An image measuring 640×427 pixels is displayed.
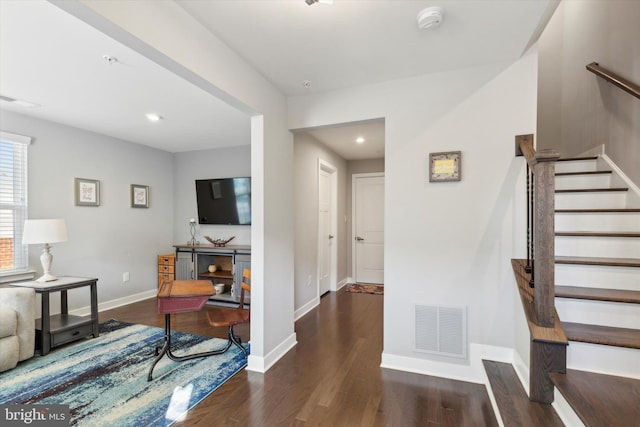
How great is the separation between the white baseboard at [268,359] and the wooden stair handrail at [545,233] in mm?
2075

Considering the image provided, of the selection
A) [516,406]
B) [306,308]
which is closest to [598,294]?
[516,406]

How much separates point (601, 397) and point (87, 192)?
5493mm

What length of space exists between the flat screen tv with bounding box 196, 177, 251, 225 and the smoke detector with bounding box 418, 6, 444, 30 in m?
3.49

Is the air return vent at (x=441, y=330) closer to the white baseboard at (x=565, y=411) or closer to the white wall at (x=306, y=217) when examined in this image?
the white baseboard at (x=565, y=411)

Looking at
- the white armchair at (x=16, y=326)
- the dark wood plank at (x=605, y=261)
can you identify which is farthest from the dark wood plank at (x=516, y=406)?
the white armchair at (x=16, y=326)

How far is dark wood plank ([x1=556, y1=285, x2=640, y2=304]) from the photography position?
164cm

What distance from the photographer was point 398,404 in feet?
6.64

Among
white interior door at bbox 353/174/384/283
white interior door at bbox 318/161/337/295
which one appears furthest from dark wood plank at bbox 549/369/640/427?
white interior door at bbox 353/174/384/283

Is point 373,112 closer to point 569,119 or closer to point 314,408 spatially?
point 314,408

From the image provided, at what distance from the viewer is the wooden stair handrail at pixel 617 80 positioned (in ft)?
7.17

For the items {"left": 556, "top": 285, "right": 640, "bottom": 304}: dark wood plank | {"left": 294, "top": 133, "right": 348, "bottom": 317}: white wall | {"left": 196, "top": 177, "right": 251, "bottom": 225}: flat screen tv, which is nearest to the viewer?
{"left": 556, "top": 285, "right": 640, "bottom": 304}: dark wood plank

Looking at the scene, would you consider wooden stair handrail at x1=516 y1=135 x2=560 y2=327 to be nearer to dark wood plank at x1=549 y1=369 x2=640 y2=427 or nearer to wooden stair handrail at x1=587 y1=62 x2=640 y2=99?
dark wood plank at x1=549 y1=369 x2=640 y2=427

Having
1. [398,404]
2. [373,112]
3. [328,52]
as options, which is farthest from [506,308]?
[328,52]

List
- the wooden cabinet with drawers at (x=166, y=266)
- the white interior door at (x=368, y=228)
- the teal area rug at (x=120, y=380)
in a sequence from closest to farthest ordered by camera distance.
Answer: the teal area rug at (x=120, y=380)
the wooden cabinet with drawers at (x=166, y=266)
the white interior door at (x=368, y=228)
